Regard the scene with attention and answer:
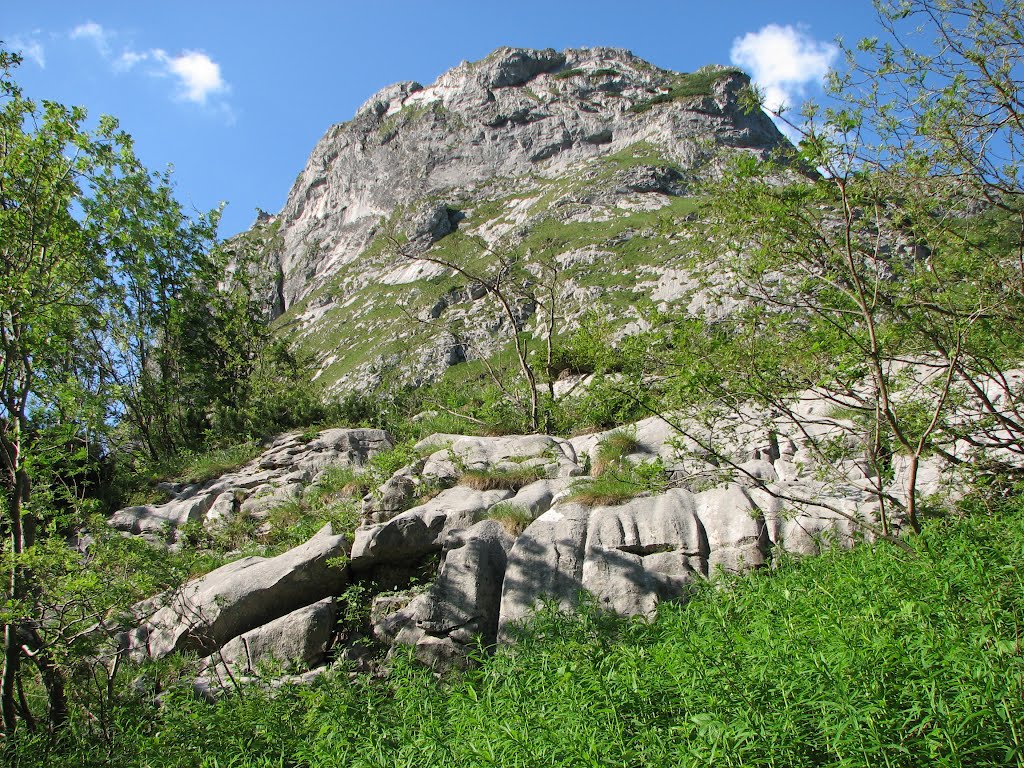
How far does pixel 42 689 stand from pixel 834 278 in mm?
10441

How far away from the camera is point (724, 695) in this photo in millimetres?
3471

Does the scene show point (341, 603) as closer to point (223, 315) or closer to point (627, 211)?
point (223, 315)

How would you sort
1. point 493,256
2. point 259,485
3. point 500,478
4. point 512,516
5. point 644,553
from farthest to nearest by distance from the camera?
point 493,256, point 259,485, point 500,478, point 512,516, point 644,553

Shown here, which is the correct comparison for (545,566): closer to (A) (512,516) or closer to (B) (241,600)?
(A) (512,516)

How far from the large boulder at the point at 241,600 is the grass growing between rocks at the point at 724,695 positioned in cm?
100

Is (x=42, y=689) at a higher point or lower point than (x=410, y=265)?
lower

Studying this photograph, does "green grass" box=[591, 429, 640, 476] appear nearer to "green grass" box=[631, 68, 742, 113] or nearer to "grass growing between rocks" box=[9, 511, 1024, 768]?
"grass growing between rocks" box=[9, 511, 1024, 768]

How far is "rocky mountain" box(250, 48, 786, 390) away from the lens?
63344 mm

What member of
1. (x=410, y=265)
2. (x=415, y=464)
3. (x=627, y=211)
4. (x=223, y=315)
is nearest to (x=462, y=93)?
(x=410, y=265)

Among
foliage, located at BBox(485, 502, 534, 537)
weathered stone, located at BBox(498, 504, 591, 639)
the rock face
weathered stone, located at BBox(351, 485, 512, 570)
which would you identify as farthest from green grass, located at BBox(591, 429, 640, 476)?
the rock face

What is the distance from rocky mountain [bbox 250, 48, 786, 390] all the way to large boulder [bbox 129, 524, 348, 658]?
4050 cm

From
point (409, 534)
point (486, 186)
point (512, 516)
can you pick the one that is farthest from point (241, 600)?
point (486, 186)

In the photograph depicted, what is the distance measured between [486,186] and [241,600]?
9789 cm

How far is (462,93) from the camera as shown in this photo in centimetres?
11406
